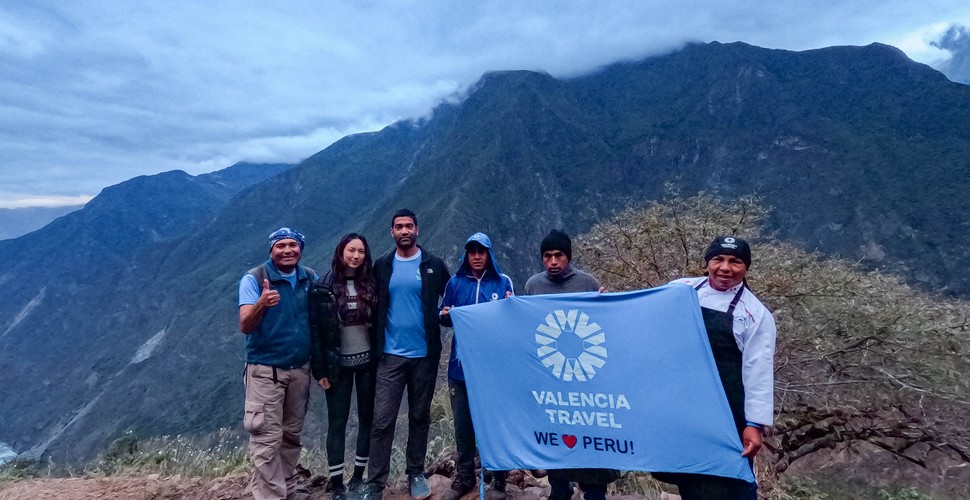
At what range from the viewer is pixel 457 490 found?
3949mm

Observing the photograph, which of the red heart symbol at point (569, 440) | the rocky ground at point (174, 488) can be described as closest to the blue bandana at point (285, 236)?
the rocky ground at point (174, 488)

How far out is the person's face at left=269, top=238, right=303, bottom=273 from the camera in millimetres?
3799

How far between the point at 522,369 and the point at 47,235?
674ft

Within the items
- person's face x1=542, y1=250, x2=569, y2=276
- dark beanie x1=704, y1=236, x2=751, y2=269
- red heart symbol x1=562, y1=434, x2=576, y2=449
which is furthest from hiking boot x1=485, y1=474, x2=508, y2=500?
dark beanie x1=704, y1=236, x2=751, y2=269

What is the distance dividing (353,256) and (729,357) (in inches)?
103

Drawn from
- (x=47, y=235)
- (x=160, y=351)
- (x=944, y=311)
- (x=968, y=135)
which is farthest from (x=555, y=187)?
(x=47, y=235)

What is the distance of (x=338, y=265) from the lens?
155 inches

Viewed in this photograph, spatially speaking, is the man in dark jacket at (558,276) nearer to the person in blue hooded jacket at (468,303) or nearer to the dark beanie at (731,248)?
the person in blue hooded jacket at (468,303)

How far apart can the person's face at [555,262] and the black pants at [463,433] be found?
1.09m

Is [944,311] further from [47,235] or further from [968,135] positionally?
[47,235]

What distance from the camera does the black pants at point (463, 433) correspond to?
394 centimetres

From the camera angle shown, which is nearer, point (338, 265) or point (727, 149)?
point (338, 265)

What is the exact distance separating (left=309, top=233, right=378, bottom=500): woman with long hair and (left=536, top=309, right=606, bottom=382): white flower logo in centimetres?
133

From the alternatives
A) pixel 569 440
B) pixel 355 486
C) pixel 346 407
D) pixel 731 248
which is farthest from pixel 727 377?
pixel 355 486
